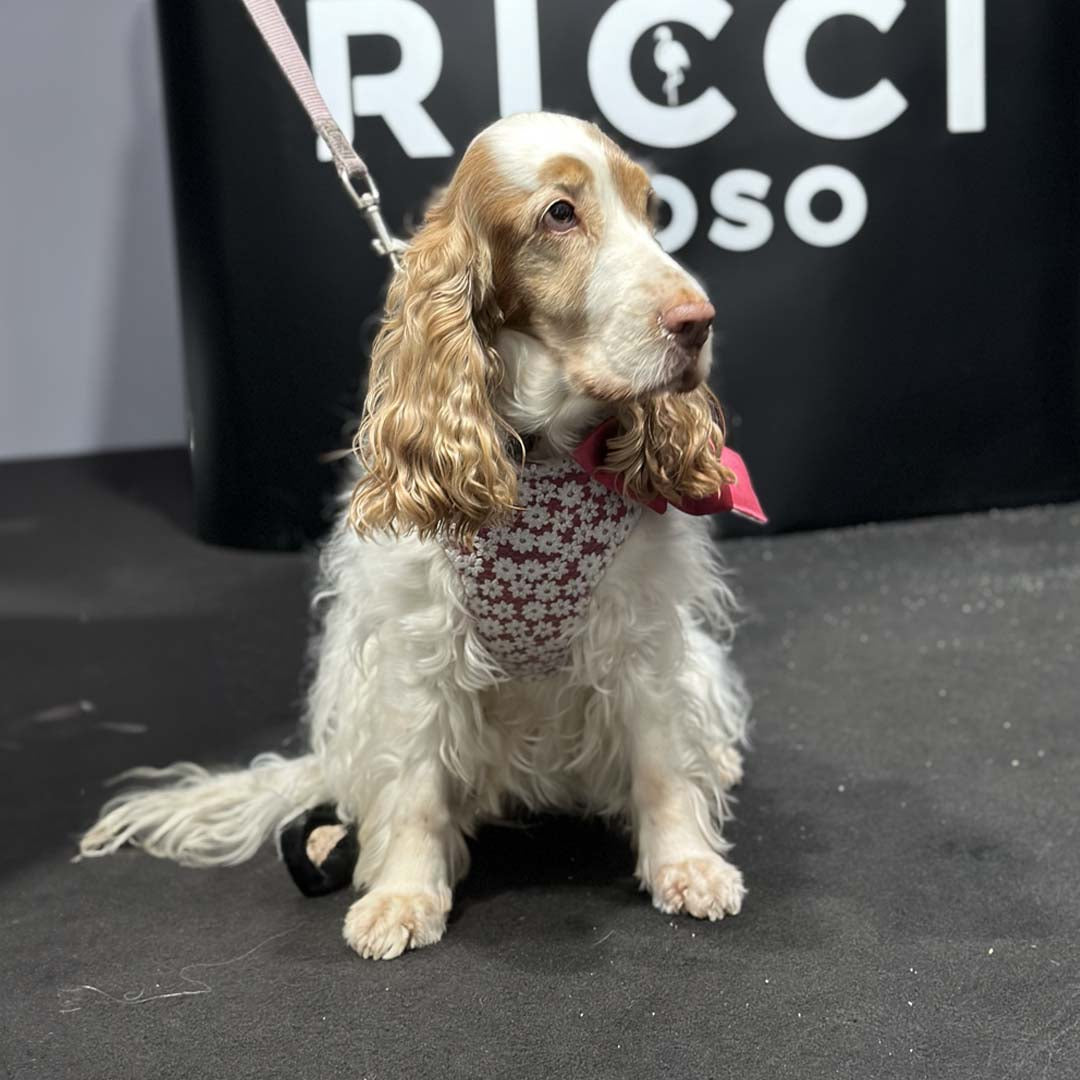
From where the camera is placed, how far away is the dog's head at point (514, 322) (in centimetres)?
155

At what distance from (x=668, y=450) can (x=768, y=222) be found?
6.57 ft

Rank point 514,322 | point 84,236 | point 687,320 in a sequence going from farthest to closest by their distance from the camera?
point 84,236 < point 514,322 < point 687,320

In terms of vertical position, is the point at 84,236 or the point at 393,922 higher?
the point at 84,236

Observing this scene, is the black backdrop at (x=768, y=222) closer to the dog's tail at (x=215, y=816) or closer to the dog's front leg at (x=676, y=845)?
the dog's tail at (x=215, y=816)

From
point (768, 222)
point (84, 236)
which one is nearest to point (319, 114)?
point (768, 222)

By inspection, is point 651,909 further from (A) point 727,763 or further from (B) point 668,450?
(B) point 668,450

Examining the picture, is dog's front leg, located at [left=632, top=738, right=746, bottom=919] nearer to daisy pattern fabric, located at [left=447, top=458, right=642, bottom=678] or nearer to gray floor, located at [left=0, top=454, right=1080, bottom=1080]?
gray floor, located at [left=0, top=454, right=1080, bottom=1080]

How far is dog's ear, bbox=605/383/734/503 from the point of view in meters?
1.68

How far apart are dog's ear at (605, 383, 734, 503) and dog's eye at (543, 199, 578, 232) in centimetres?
23

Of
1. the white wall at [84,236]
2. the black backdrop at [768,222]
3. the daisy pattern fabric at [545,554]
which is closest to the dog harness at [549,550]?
the daisy pattern fabric at [545,554]

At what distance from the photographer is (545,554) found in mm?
1703

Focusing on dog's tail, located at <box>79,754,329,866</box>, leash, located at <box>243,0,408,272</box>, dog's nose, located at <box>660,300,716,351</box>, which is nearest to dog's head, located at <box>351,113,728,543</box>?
dog's nose, located at <box>660,300,716,351</box>

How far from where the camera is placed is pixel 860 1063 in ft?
4.93

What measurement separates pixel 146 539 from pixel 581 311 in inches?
105
